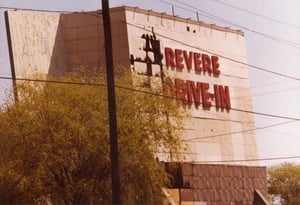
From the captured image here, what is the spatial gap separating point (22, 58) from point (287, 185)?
160 feet

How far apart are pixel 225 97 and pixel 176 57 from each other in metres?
6.03

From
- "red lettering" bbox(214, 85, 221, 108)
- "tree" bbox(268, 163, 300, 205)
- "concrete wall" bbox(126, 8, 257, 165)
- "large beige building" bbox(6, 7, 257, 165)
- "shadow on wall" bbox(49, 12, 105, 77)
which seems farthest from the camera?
"tree" bbox(268, 163, 300, 205)

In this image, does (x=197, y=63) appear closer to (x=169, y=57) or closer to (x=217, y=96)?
(x=217, y=96)

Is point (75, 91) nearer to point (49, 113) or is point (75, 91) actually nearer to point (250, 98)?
point (49, 113)

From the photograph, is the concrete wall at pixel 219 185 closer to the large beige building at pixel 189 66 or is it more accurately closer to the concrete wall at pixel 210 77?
the large beige building at pixel 189 66

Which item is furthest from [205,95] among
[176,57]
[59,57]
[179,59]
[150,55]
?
[59,57]

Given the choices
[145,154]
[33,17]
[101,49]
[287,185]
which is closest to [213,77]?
[101,49]

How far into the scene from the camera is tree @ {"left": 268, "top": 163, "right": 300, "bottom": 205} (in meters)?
88.4

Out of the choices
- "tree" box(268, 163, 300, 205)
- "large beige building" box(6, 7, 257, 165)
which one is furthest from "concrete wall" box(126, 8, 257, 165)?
"tree" box(268, 163, 300, 205)

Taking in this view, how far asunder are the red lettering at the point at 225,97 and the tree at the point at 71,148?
2329 centimetres

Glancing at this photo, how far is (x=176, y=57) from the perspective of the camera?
5406 centimetres

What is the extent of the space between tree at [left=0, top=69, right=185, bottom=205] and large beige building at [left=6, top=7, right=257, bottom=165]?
40.3ft

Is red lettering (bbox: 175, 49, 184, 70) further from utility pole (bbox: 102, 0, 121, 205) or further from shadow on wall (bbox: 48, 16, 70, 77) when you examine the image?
utility pole (bbox: 102, 0, 121, 205)

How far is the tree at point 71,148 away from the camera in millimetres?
32281
